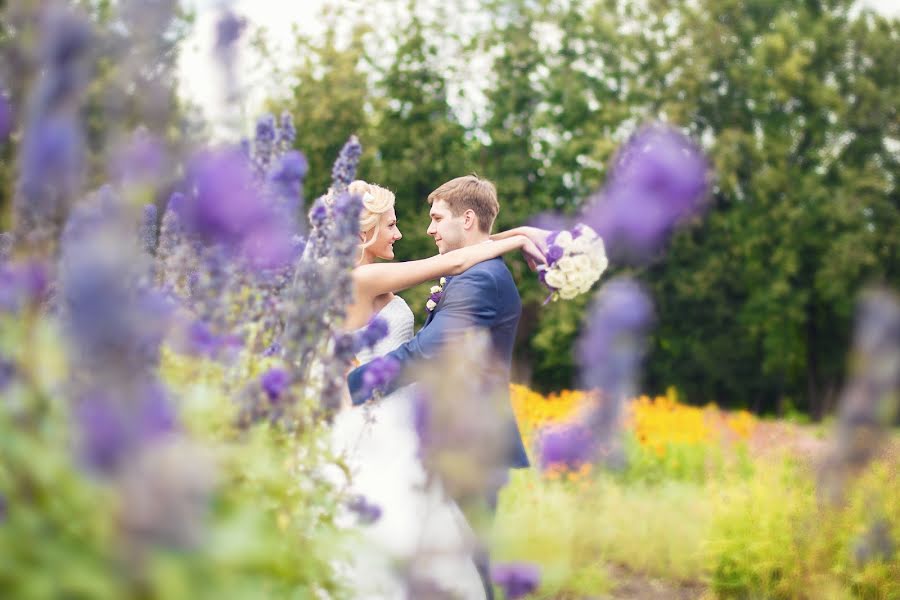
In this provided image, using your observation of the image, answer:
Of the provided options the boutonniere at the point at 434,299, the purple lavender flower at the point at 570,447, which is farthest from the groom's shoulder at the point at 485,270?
the purple lavender flower at the point at 570,447

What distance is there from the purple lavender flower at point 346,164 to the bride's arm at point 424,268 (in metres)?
0.82

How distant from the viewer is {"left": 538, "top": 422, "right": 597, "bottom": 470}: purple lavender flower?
6.52ft

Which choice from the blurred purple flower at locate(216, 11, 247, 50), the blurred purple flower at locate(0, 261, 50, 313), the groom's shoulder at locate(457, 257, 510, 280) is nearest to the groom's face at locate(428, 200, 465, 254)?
the groom's shoulder at locate(457, 257, 510, 280)

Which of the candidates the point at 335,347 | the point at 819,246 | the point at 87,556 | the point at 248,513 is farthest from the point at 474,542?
the point at 819,246

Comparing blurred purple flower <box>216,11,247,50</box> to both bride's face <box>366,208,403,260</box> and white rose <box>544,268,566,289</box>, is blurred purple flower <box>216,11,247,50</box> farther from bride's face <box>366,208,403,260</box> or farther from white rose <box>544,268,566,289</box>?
bride's face <box>366,208,403,260</box>

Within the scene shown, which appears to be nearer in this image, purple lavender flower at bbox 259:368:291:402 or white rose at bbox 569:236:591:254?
purple lavender flower at bbox 259:368:291:402

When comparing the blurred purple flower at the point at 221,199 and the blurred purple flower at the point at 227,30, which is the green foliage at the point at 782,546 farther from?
the blurred purple flower at the point at 227,30

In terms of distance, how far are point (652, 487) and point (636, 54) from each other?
17.7 meters

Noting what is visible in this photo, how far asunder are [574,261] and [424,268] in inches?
28.1

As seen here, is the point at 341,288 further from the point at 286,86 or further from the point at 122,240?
the point at 286,86

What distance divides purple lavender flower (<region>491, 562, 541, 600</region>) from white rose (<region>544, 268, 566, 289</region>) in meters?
1.16

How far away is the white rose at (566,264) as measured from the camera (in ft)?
10.5

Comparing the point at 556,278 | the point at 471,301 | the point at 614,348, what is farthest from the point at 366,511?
the point at 471,301

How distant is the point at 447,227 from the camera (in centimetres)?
419
